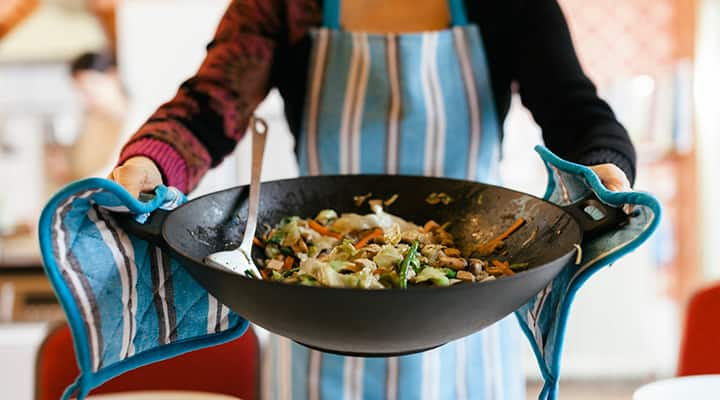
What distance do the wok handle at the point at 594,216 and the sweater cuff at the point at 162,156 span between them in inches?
19.0

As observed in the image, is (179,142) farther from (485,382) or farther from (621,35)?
(621,35)

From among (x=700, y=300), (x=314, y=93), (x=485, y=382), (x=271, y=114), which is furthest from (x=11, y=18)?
(x=700, y=300)

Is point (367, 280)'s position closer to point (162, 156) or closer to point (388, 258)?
point (388, 258)

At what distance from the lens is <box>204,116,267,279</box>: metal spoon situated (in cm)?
73

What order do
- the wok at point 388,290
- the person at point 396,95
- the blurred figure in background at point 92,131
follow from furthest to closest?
the blurred figure in background at point 92,131, the person at point 396,95, the wok at point 388,290

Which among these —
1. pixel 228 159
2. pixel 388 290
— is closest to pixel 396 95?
pixel 388 290

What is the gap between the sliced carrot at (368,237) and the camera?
0.82 metres

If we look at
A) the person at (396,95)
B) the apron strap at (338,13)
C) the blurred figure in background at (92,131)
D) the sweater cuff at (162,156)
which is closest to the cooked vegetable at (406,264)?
the sweater cuff at (162,156)

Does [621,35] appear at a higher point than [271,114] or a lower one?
higher

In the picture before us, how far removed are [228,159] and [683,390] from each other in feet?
6.34

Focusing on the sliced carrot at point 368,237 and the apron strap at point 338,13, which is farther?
the apron strap at point 338,13

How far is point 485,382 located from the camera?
47.4 inches

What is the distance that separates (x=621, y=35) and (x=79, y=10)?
2.23 m

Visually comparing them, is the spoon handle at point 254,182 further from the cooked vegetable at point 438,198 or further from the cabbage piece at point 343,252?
the cooked vegetable at point 438,198
